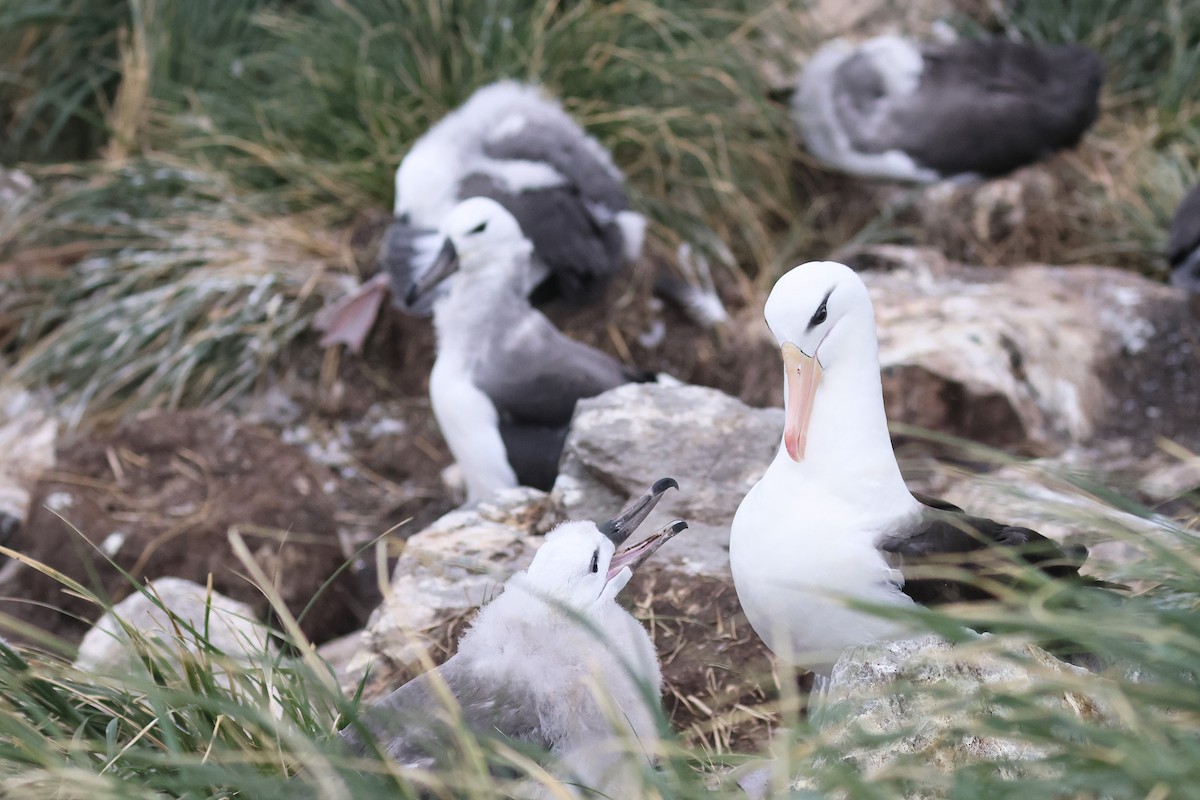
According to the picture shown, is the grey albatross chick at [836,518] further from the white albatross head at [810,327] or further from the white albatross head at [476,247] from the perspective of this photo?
the white albatross head at [476,247]

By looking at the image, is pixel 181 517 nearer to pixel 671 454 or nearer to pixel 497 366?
pixel 497 366

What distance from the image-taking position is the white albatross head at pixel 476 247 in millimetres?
4262

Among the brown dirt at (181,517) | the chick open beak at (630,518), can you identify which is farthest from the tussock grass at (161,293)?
the chick open beak at (630,518)

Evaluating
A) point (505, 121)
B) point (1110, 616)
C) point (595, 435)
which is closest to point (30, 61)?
point (505, 121)

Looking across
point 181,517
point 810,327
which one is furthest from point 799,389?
point 181,517

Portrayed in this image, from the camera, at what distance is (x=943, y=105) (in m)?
6.41

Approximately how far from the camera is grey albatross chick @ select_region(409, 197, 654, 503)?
13.1ft

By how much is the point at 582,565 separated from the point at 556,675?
20 cm

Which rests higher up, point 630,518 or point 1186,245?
point 630,518

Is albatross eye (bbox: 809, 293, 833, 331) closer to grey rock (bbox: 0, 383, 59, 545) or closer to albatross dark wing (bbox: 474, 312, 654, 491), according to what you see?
albatross dark wing (bbox: 474, 312, 654, 491)

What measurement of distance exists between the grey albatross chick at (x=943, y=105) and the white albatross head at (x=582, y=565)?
438cm

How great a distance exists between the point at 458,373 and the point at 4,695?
2.04 meters

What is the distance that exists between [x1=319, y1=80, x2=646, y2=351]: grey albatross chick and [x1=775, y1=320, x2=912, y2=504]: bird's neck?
8.43 ft

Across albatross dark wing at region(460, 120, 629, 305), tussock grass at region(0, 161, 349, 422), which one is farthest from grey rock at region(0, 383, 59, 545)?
albatross dark wing at region(460, 120, 629, 305)
